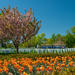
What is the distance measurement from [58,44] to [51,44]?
11.3 ft

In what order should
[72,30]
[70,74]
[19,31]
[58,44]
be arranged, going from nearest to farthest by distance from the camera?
[70,74] → [19,31] → [72,30] → [58,44]

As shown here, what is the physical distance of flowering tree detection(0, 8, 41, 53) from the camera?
16.6 metres

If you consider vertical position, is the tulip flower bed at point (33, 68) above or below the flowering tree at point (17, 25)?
below

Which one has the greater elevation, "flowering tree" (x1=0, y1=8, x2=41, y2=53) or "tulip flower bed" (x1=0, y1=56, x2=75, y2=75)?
"flowering tree" (x1=0, y1=8, x2=41, y2=53)

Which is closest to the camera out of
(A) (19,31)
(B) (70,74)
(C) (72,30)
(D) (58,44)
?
(B) (70,74)

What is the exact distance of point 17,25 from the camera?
16.6 meters

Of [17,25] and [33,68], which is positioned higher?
[17,25]

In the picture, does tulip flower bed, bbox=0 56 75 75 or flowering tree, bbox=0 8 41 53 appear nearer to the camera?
tulip flower bed, bbox=0 56 75 75

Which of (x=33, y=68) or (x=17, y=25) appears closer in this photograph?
(x=33, y=68)

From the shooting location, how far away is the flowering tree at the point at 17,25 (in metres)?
16.6

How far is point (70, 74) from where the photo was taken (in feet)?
10.2

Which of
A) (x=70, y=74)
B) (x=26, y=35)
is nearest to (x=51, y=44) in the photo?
(x=26, y=35)

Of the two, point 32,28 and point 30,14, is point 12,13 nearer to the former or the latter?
point 30,14

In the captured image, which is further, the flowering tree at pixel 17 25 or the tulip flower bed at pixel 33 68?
the flowering tree at pixel 17 25
